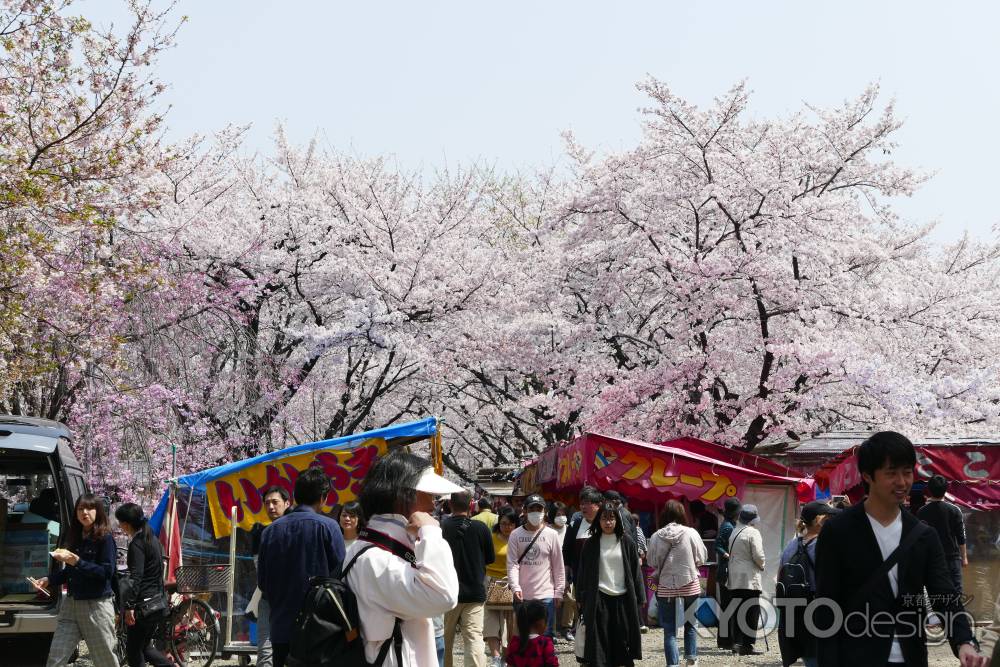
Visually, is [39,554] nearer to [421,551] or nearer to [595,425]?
[421,551]

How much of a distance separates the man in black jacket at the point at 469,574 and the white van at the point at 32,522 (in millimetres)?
3233

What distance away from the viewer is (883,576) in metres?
4.48

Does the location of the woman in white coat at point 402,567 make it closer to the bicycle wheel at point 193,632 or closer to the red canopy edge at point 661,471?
the bicycle wheel at point 193,632

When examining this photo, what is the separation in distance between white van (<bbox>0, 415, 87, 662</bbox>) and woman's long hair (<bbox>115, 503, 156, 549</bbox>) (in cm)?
110

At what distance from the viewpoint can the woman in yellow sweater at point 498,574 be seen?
11008 millimetres

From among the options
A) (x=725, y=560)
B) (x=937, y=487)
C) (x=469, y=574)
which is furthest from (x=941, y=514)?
(x=469, y=574)

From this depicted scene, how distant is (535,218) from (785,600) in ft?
83.5

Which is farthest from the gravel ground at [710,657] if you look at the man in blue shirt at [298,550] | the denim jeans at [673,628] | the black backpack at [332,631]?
the black backpack at [332,631]

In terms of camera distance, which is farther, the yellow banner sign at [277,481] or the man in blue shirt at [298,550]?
the yellow banner sign at [277,481]

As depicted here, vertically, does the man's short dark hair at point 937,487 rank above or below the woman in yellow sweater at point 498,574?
above

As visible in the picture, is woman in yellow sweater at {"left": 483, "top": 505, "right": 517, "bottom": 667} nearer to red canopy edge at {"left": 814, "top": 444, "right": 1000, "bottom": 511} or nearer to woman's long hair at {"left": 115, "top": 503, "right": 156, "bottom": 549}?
woman's long hair at {"left": 115, "top": 503, "right": 156, "bottom": 549}

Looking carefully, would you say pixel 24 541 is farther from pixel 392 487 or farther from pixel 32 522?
pixel 392 487

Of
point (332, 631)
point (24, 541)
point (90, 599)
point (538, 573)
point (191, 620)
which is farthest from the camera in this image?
point (24, 541)

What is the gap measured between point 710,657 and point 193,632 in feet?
16.3
